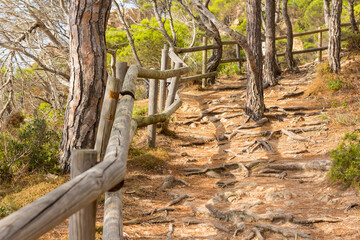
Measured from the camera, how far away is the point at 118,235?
2.03 meters

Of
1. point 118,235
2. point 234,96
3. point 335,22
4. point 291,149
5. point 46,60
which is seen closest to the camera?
point 118,235

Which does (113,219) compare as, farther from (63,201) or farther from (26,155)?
(26,155)

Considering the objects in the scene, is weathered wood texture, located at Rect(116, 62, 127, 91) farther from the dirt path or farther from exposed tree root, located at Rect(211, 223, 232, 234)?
exposed tree root, located at Rect(211, 223, 232, 234)

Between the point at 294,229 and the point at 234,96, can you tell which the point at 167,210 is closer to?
the point at 294,229

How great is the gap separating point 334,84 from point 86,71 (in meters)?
7.77

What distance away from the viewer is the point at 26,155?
5.27m

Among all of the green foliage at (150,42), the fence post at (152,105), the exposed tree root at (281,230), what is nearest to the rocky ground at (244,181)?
the exposed tree root at (281,230)

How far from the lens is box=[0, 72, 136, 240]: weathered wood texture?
3.84 feet

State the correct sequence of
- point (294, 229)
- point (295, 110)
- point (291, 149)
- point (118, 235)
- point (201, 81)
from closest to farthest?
point (118, 235), point (294, 229), point (291, 149), point (295, 110), point (201, 81)

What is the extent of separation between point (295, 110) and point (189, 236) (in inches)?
263

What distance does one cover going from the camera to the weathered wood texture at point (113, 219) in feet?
6.67

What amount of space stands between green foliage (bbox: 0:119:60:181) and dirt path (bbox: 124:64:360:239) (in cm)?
128

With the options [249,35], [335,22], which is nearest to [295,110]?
[249,35]

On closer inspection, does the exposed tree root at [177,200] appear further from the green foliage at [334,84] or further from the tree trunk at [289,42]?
the tree trunk at [289,42]
